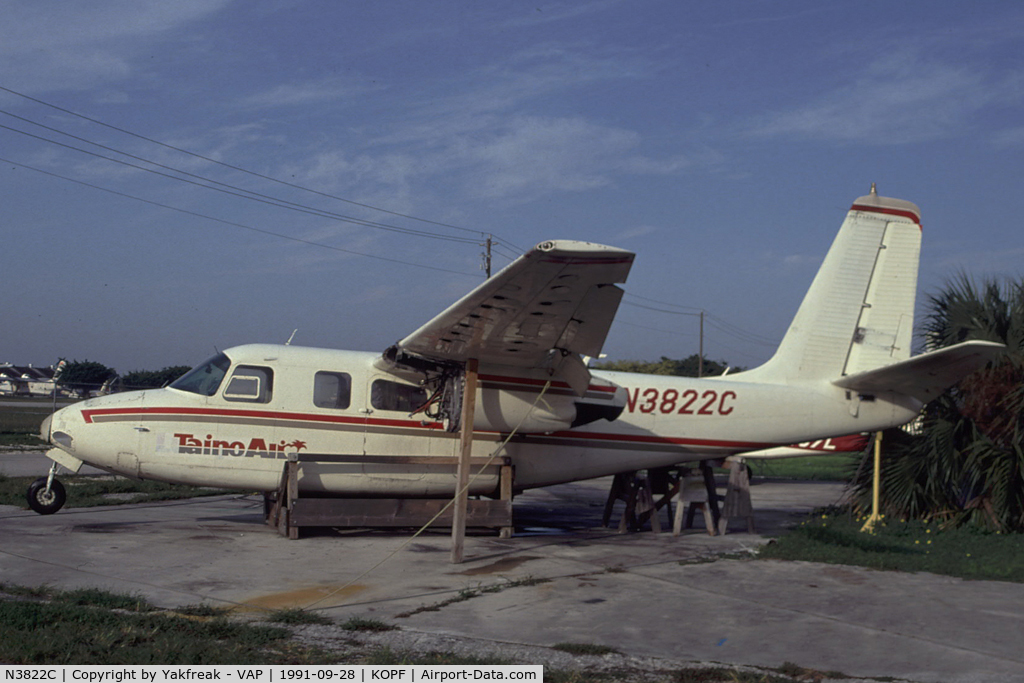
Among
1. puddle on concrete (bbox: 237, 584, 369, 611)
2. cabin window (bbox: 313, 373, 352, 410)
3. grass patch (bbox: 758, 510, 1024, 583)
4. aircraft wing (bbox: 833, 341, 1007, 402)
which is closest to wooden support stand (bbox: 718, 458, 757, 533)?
grass patch (bbox: 758, 510, 1024, 583)

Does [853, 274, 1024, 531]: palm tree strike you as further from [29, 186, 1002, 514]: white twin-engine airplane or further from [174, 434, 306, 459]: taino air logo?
[174, 434, 306, 459]: taino air logo

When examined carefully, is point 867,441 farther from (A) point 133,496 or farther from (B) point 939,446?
(A) point 133,496

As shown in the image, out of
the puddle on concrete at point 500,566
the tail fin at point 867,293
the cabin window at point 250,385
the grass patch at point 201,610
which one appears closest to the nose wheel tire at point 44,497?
the cabin window at point 250,385

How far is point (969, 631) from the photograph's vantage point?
24.0ft

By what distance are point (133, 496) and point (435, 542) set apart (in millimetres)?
7611

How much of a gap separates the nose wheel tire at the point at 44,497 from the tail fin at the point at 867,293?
11.6 meters

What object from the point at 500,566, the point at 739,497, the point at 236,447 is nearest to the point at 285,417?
the point at 236,447

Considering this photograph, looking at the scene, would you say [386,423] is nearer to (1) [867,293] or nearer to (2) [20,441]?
(1) [867,293]

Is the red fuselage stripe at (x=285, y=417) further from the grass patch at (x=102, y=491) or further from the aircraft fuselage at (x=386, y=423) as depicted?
the grass patch at (x=102, y=491)

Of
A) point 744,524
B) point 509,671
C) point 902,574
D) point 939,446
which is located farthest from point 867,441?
point 509,671

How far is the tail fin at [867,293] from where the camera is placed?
43.7ft

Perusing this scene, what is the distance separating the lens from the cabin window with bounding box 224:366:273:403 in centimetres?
1217

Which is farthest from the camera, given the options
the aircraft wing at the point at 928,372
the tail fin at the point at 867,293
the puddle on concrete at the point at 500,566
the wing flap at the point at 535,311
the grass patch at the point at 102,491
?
the grass patch at the point at 102,491

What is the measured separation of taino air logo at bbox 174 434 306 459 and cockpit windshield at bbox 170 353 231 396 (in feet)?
2.29
